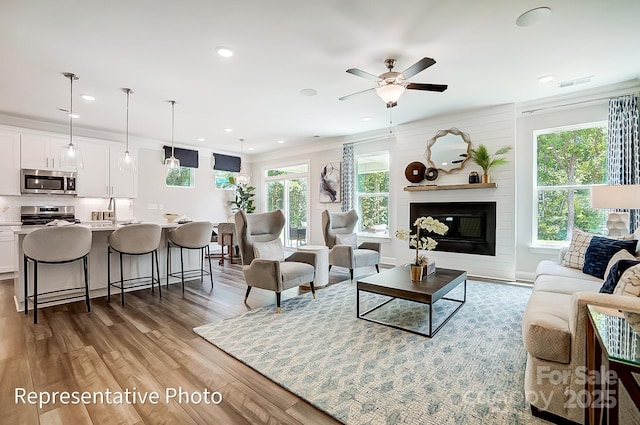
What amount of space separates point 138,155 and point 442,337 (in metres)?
6.90

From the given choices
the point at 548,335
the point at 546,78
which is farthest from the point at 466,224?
the point at 548,335

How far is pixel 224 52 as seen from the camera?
2959mm

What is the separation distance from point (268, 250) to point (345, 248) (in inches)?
52.3

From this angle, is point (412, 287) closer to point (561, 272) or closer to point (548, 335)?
point (548, 335)

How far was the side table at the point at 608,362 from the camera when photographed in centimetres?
95

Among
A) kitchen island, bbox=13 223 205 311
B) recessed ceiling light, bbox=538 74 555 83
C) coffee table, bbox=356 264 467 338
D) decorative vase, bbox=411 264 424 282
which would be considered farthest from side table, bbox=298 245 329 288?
recessed ceiling light, bbox=538 74 555 83

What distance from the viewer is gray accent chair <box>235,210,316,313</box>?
3252mm

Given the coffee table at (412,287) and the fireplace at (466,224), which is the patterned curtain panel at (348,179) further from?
the coffee table at (412,287)

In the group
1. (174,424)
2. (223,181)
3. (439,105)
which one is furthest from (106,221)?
(439,105)

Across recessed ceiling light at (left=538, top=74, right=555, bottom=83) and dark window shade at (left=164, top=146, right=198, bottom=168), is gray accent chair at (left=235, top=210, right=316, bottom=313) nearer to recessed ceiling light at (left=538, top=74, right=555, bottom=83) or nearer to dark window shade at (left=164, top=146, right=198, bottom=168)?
recessed ceiling light at (left=538, top=74, right=555, bottom=83)

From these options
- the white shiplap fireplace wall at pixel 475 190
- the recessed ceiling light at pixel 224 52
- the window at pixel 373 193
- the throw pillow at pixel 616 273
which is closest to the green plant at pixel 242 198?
the window at pixel 373 193

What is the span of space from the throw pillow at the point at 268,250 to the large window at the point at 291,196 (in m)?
3.74

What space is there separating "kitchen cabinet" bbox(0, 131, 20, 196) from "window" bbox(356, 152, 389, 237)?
6236mm

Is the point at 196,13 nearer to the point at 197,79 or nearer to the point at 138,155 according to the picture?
the point at 197,79
